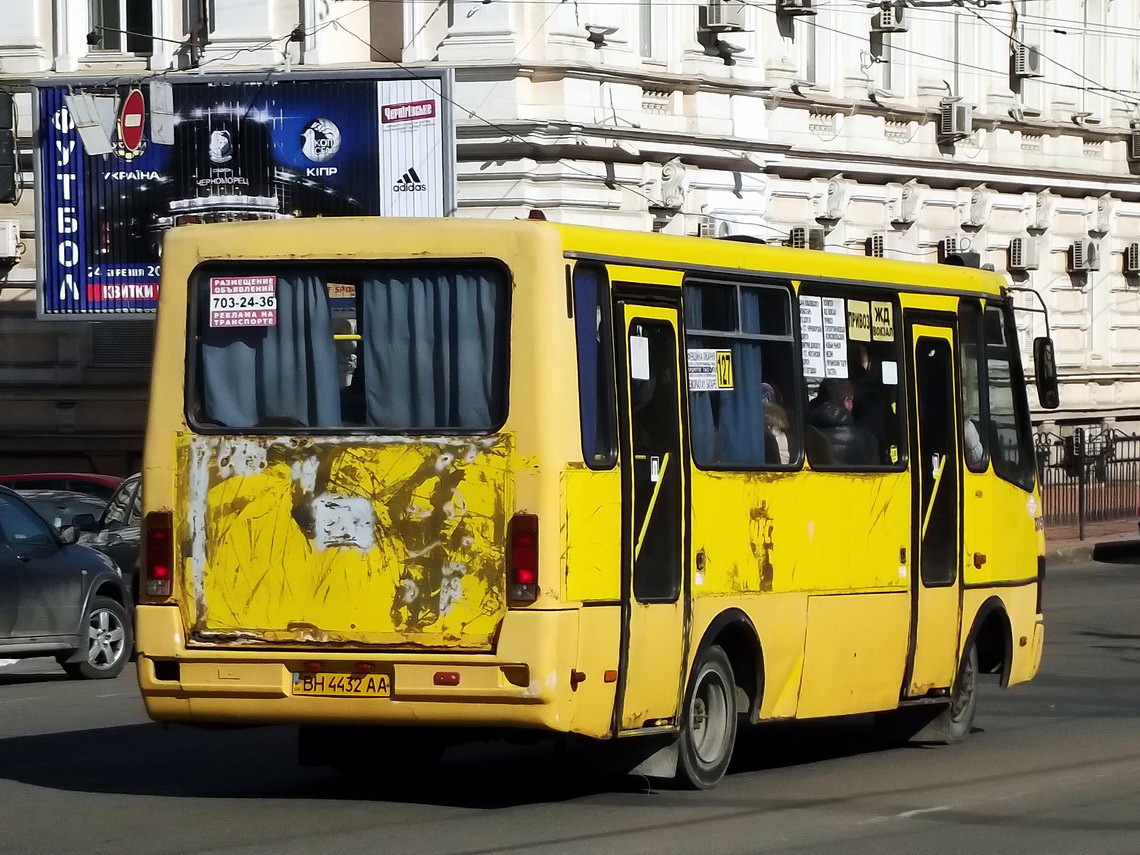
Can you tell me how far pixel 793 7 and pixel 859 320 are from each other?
21.9m

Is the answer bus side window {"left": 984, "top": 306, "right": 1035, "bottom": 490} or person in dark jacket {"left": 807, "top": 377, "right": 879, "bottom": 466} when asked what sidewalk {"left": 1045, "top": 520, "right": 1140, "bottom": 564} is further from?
person in dark jacket {"left": 807, "top": 377, "right": 879, "bottom": 466}

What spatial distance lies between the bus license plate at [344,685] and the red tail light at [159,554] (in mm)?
750

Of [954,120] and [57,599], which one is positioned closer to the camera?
[57,599]

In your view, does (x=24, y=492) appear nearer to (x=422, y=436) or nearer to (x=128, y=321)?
(x=128, y=321)

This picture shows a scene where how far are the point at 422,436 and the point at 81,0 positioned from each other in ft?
75.9

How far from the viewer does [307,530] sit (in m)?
10.0

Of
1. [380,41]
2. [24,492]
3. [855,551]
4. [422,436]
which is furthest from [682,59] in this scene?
[422,436]

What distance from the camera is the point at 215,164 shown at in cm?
2930

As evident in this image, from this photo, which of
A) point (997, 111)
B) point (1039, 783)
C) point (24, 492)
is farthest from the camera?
point (997, 111)

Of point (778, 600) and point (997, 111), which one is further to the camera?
point (997, 111)

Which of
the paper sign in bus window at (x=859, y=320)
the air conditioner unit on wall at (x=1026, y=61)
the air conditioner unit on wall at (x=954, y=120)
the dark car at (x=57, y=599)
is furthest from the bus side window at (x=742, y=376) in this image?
the air conditioner unit on wall at (x=1026, y=61)

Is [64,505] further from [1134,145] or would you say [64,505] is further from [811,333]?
[1134,145]

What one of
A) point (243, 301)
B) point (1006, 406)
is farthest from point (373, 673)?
point (1006, 406)

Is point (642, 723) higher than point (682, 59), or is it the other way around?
point (682, 59)
